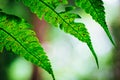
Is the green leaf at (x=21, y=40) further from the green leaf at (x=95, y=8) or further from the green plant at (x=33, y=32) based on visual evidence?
the green leaf at (x=95, y=8)

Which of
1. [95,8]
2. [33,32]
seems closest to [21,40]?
[33,32]

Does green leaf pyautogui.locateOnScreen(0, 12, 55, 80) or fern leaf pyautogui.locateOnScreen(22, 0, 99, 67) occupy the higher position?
fern leaf pyautogui.locateOnScreen(22, 0, 99, 67)

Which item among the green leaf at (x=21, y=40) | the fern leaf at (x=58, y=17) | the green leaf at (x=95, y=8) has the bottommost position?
the green leaf at (x=21, y=40)

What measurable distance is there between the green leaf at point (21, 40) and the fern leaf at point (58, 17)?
40 mm

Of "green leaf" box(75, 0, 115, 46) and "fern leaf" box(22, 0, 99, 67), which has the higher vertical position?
"green leaf" box(75, 0, 115, 46)

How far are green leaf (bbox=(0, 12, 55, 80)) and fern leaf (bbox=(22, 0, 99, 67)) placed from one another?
0.13ft

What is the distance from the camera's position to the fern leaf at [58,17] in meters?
0.59

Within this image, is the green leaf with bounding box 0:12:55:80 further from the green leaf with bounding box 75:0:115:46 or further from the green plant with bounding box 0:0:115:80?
the green leaf with bounding box 75:0:115:46

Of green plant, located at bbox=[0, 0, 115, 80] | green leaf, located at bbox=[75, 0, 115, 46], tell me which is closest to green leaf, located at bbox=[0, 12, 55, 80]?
green plant, located at bbox=[0, 0, 115, 80]

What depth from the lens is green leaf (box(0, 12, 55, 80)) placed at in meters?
0.59

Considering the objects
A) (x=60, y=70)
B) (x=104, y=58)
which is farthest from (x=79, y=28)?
(x=60, y=70)

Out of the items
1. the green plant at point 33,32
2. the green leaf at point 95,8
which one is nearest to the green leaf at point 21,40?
the green plant at point 33,32

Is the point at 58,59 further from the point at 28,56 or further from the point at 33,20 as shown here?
the point at 28,56

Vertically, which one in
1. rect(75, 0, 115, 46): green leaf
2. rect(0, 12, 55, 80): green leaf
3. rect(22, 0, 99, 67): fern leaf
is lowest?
rect(0, 12, 55, 80): green leaf
